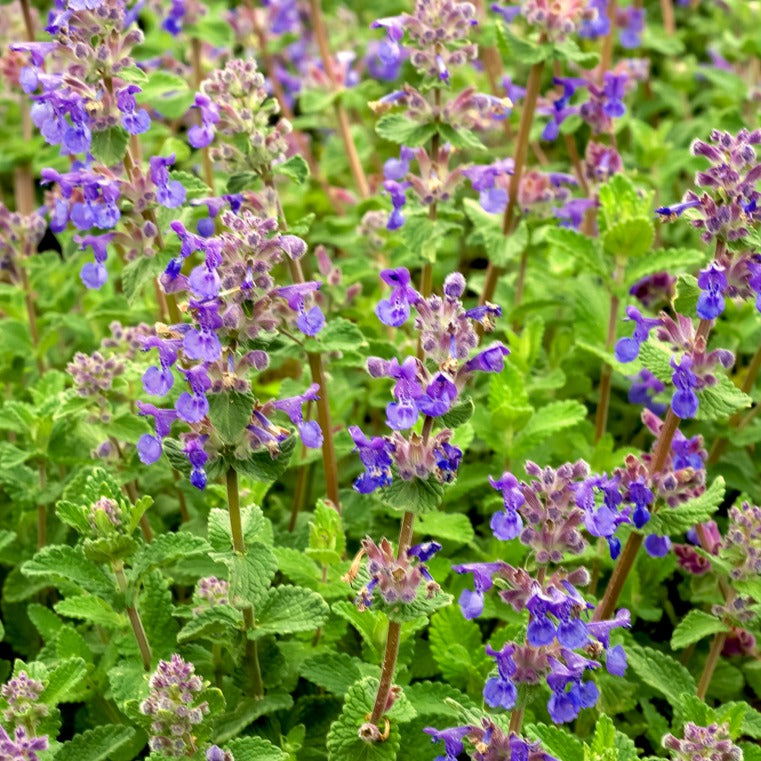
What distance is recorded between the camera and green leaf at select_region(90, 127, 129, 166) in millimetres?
3432

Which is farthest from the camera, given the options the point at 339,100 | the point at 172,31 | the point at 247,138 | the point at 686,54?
the point at 686,54

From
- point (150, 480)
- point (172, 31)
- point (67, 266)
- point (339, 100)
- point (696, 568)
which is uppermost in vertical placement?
point (172, 31)

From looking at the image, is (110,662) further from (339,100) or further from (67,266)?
(339,100)

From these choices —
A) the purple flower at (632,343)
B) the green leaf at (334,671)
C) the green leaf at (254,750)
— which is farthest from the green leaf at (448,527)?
the green leaf at (254,750)

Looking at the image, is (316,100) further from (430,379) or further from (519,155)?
(430,379)

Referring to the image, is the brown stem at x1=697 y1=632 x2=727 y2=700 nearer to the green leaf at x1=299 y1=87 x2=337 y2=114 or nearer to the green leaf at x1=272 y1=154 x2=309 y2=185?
the green leaf at x1=272 y1=154 x2=309 y2=185

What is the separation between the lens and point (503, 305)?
482cm

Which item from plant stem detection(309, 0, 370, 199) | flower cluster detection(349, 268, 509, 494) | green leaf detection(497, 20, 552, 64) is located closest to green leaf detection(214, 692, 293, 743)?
flower cluster detection(349, 268, 509, 494)

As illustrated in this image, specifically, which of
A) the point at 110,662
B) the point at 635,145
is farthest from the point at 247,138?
the point at 635,145

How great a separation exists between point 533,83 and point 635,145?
4.54 feet

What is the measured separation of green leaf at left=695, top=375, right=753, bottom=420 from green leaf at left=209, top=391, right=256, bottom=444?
127 cm

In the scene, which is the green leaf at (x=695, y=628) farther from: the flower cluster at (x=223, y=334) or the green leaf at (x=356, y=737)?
the flower cluster at (x=223, y=334)

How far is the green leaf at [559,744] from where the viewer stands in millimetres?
2988

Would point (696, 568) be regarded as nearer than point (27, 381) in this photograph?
Yes
